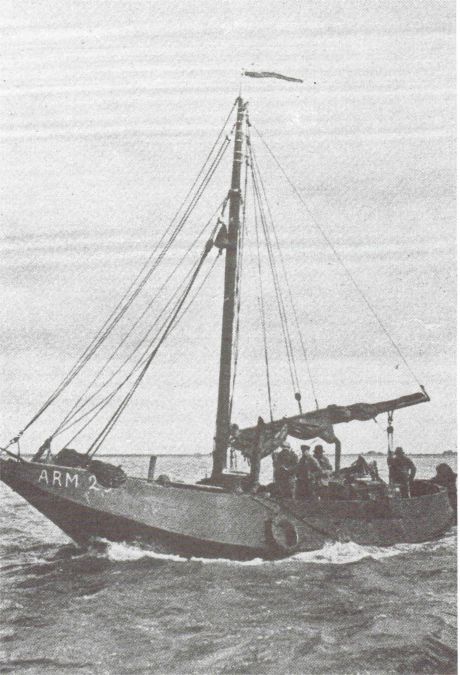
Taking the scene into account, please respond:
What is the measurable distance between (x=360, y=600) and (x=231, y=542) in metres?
3.35

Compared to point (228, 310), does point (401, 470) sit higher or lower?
lower

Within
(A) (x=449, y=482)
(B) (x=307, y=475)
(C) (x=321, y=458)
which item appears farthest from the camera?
(A) (x=449, y=482)

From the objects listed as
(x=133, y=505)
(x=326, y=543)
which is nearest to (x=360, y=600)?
(x=326, y=543)

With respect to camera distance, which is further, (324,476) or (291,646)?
(324,476)

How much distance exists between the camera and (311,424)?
1670cm

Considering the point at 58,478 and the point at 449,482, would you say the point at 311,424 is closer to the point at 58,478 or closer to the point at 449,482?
the point at 449,482

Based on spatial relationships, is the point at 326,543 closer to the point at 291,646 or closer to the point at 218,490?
the point at 218,490

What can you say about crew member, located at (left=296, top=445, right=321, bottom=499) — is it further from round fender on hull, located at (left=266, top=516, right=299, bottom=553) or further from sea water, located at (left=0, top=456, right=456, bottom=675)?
sea water, located at (left=0, top=456, right=456, bottom=675)

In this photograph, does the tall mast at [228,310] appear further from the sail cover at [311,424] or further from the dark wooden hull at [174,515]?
the dark wooden hull at [174,515]

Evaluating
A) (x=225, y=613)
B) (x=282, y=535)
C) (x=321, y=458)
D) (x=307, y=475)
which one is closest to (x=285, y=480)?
(x=307, y=475)

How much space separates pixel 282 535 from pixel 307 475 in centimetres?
169

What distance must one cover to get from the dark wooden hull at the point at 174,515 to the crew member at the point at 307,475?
1.55 feet

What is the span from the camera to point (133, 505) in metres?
13.7

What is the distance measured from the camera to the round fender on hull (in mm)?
14656
